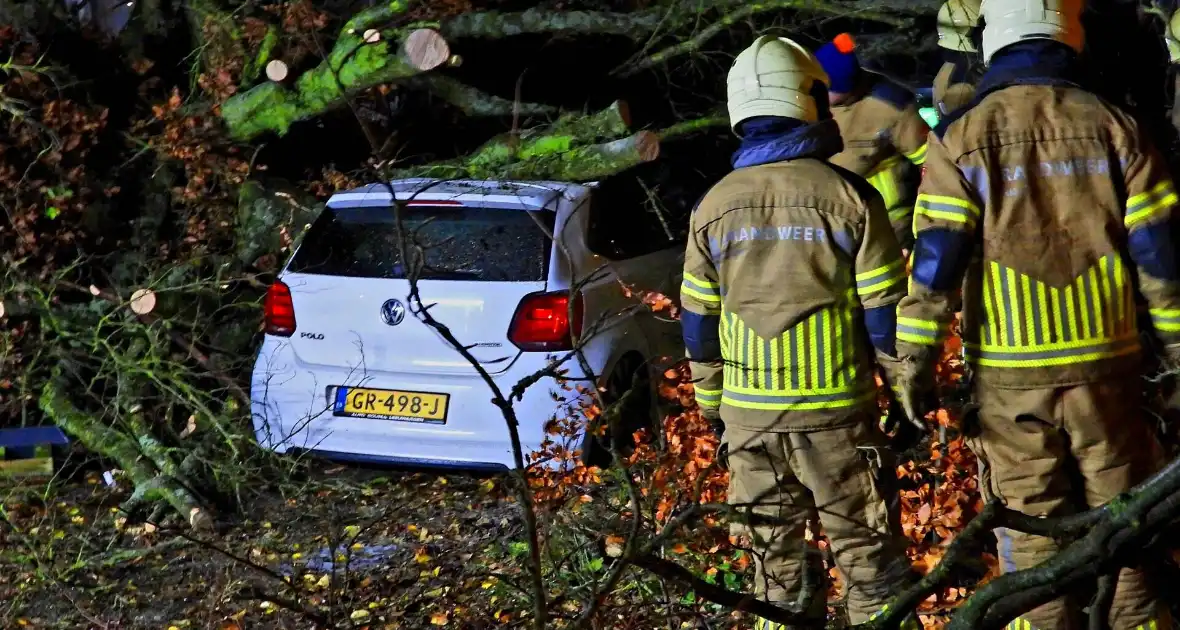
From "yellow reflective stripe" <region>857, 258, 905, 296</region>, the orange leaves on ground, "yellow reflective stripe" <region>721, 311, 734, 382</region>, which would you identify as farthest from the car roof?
"yellow reflective stripe" <region>857, 258, 905, 296</region>

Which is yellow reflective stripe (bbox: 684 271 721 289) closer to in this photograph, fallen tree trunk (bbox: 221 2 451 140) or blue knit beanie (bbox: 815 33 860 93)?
blue knit beanie (bbox: 815 33 860 93)

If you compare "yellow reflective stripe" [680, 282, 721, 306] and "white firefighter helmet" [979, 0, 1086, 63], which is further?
"yellow reflective stripe" [680, 282, 721, 306]

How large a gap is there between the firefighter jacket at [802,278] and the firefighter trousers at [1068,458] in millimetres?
398

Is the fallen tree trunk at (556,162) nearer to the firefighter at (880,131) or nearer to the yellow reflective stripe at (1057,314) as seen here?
the firefighter at (880,131)

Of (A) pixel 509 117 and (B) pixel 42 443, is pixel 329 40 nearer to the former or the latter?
(A) pixel 509 117

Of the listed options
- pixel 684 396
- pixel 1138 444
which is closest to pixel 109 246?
pixel 684 396

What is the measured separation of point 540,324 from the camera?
5707mm

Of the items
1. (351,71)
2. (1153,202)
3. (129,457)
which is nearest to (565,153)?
(351,71)

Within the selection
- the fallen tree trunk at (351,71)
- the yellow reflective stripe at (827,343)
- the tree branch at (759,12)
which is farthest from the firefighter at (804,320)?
the fallen tree trunk at (351,71)

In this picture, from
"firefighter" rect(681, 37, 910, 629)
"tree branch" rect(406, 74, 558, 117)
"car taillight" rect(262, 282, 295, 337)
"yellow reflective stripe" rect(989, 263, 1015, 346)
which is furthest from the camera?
"tree branch" rect(406, 74, 558, 117)

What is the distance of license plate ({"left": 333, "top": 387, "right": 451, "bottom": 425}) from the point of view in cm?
579

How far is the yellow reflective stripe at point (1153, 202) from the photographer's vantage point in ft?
10.6

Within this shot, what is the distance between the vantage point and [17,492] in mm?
6180

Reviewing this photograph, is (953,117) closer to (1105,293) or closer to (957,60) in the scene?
(1105,293)
